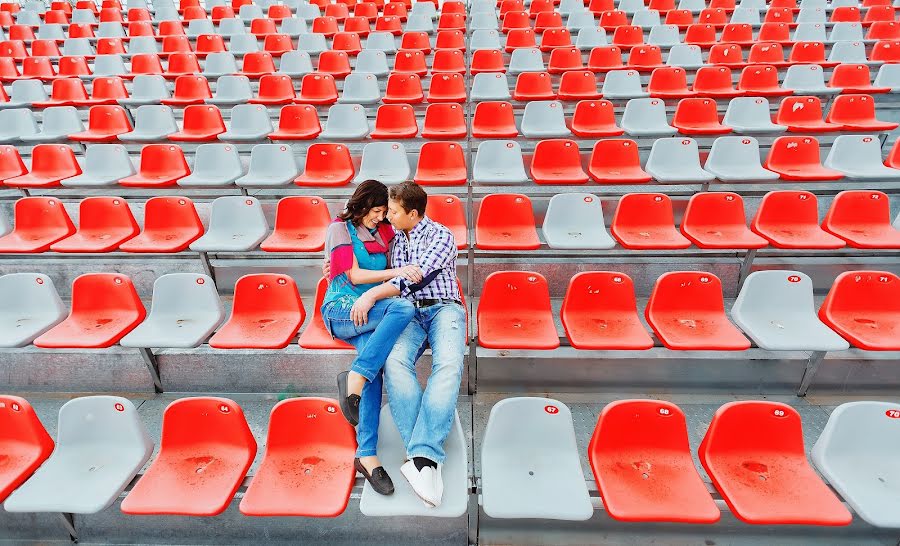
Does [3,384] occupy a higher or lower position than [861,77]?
lower

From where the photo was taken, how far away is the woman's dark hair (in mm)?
1980

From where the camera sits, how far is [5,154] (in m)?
3.88

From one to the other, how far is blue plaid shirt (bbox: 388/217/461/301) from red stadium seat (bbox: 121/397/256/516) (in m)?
0.85

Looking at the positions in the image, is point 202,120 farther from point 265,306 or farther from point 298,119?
point 265,306

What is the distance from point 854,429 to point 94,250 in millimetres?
3911

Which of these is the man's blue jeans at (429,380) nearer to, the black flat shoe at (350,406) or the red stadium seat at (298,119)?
the black flat shoe at (350,406)

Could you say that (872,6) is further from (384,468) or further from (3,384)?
(3,384)

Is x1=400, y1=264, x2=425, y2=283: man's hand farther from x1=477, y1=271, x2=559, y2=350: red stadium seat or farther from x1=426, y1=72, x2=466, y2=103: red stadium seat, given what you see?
x1=426, y1=72, x2=466, y2=103: red stadium seat

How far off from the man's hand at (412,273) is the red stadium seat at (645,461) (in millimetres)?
889

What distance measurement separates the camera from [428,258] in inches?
82.7

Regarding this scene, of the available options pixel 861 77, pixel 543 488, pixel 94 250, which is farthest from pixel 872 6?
pixel 94 250

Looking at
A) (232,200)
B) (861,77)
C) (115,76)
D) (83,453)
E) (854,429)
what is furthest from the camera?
(115,76)

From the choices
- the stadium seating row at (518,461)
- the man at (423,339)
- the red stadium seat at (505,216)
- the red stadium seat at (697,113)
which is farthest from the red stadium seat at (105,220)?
the red stadium seat at (697,113)

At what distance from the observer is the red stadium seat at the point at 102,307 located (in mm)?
2574
